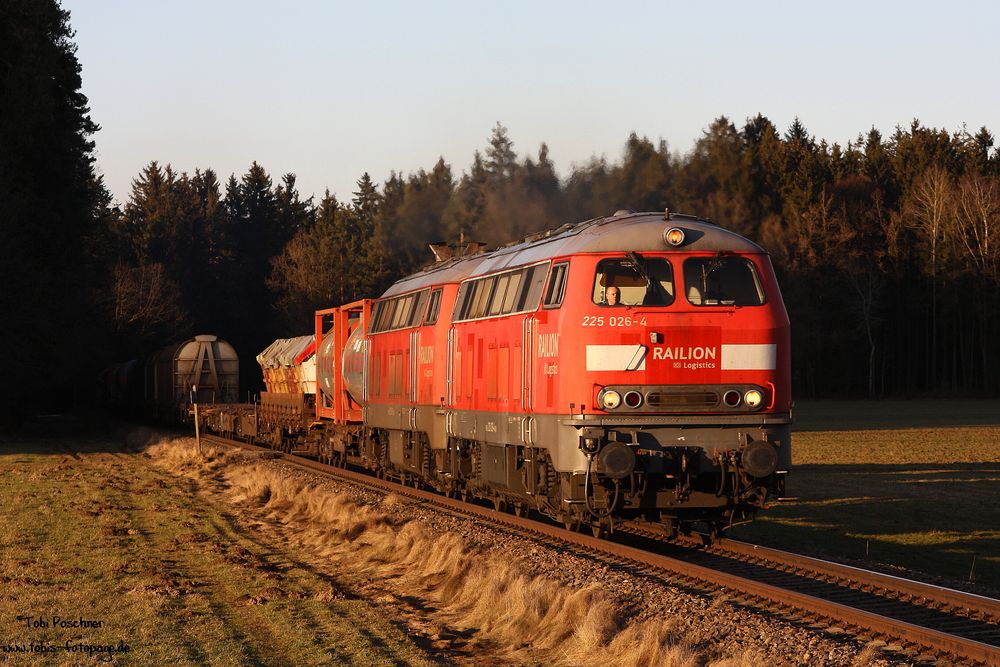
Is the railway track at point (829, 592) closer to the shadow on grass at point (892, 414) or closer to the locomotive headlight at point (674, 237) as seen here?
the locomotive headlight at point (674, 237)

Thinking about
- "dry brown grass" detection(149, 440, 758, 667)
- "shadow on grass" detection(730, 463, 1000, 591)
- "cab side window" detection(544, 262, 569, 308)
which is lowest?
"shadow on grass" detection(730, 463, 1000, 591)

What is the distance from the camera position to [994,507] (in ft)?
86.0

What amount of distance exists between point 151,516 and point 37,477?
9.30m

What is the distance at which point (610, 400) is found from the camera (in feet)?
47.1

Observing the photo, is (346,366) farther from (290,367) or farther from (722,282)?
(722,282)

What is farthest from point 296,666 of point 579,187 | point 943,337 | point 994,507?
point 943,337

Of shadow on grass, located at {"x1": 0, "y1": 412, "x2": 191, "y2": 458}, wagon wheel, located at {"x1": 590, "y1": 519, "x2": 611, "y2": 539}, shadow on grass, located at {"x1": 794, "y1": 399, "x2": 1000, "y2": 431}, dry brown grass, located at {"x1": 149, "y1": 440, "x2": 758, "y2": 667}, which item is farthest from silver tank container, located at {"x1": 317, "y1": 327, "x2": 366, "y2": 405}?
shadow on grass, located at {"x1": 794, "y1": 399, "x2": 1000, "y2": 431}

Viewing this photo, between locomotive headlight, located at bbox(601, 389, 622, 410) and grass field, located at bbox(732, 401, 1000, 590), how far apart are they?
13.3ft

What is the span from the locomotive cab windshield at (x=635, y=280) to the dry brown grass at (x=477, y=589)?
3520mm

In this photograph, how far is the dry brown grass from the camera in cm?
1023

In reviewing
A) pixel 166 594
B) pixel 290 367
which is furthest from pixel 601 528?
pixel 290 367

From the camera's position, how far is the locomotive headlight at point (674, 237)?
49.0 feet

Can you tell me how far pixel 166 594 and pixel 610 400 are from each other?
578cm

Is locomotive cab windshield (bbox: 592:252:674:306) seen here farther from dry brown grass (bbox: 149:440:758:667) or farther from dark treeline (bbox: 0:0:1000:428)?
dark treeline (bbox: 0:0:1000:428)
